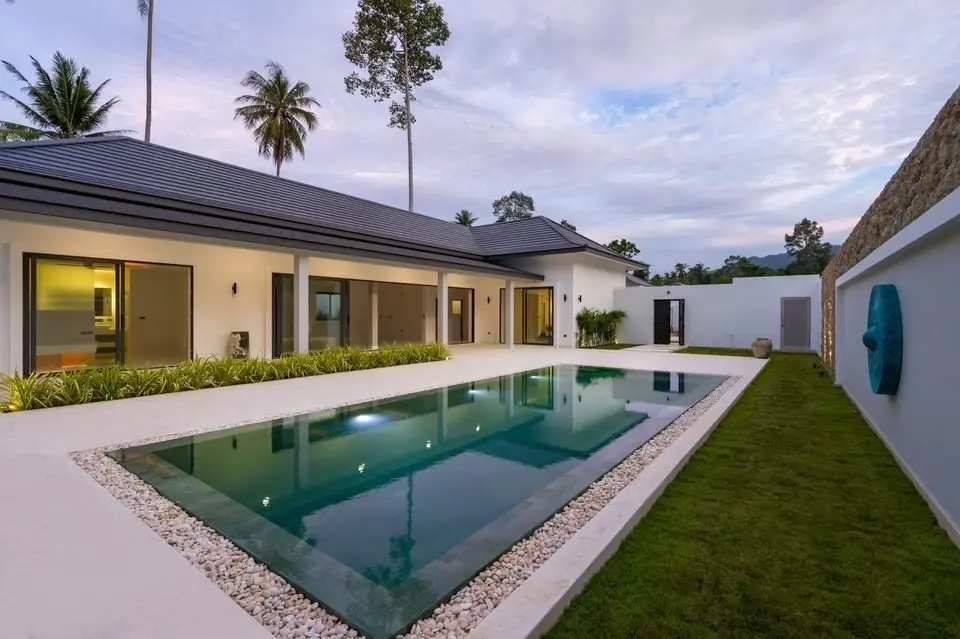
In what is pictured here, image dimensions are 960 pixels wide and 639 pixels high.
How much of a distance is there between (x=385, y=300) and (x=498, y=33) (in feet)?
33.4

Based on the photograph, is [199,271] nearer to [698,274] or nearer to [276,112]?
[276,112]

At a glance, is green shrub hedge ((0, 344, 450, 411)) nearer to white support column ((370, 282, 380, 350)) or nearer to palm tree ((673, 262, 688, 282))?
white support column ((370, 282, 380, 350))

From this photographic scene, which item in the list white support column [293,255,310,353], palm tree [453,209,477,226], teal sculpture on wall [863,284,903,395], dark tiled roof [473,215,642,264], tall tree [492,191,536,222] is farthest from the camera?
tall tree [492,191,536,222]

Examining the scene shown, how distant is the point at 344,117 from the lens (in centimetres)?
2586

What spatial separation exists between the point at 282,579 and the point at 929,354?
527cm

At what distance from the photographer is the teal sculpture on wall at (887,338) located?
495 centimetres

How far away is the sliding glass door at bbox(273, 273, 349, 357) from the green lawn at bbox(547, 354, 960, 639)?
11846 millimetres

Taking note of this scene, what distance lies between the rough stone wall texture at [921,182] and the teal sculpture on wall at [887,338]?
2.49 feet

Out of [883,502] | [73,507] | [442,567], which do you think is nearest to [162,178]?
[73,507]

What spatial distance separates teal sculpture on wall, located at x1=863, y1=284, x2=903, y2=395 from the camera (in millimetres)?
4945

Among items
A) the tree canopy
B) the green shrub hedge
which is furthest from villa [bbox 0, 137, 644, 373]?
the tree canopy

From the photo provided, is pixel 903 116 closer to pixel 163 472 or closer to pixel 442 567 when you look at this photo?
pixel 442 567

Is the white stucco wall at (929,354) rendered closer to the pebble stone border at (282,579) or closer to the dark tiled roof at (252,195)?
the pebble stone border at (282,579)

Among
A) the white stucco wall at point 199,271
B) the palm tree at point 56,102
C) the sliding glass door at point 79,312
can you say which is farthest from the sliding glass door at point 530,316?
the palm tree at point 56,102
